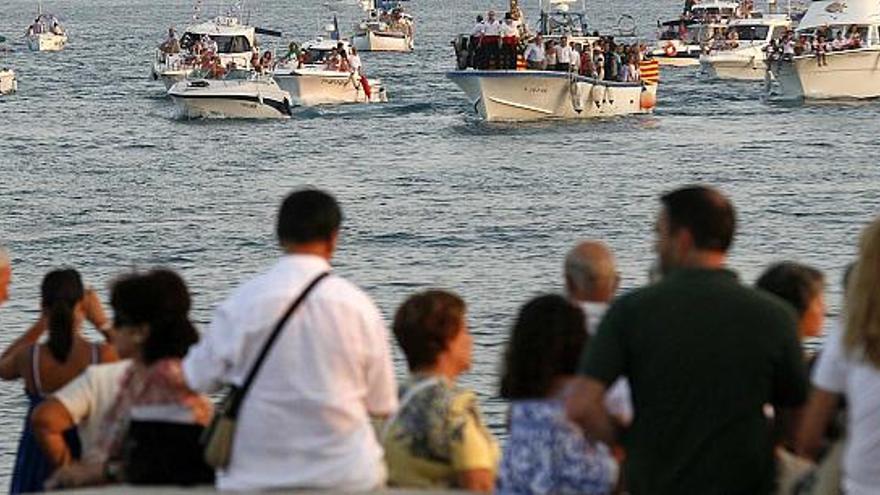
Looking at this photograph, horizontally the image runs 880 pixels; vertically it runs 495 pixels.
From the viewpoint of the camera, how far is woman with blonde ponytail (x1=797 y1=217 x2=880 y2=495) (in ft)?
20.5

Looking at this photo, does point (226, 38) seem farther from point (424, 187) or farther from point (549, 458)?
point (549, 458)

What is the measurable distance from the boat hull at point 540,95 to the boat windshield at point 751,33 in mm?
24405

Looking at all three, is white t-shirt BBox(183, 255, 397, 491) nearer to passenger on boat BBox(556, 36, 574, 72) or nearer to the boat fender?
passenger on boat BBox(556, 36, 574, 72)

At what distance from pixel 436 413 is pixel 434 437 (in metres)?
0.10

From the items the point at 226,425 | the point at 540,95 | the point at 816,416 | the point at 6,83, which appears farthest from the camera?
the point at 6,83

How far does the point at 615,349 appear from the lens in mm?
6336

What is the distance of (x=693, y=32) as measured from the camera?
85.1 meters

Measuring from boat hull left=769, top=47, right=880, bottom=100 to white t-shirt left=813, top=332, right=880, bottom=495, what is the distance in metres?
48.0

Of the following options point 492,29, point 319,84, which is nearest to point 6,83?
point 319,84

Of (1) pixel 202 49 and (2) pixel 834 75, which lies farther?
(1) pixel 202 49

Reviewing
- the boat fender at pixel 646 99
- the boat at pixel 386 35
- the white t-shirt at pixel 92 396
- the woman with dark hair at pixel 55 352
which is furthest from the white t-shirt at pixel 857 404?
the boat at pixel 386 35

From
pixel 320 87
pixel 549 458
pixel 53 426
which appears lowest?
pixel 320 87

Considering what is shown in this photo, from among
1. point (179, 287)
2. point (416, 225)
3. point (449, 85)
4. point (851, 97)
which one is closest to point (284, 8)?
point (449, 85)

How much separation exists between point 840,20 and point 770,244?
79.1 ft
